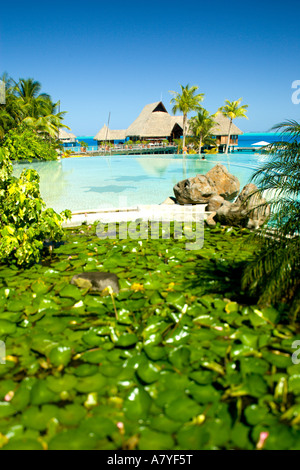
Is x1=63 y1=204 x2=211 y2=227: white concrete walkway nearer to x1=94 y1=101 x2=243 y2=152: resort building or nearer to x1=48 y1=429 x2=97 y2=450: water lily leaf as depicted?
x1=48 y1=429 x2=97 y2=450: water lily leaf

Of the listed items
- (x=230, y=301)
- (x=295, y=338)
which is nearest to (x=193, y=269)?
(x=230, y=301)

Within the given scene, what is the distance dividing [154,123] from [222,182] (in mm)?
24700

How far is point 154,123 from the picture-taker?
3005 cm

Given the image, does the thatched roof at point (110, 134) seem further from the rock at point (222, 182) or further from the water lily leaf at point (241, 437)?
the water lily leaf at point (241, 437)

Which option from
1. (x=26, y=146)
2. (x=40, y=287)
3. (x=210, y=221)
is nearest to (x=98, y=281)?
(x=40, y=287)

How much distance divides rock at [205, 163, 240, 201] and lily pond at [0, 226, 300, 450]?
16.1 feet

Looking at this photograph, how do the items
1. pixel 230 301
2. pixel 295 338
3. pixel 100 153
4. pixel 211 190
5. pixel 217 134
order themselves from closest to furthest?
pixel 295 338
pixel 230 301
pixel 211 190
pixel 100 153
pixel 217 134

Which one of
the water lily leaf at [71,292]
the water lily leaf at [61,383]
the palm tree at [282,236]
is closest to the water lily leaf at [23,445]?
the water lily leaf at [61,383]

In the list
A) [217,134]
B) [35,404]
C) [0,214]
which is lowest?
[35,404]

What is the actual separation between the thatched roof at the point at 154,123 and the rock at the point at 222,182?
923 inches

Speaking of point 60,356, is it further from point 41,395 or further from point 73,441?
point 73,441

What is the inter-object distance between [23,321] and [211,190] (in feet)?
18.5

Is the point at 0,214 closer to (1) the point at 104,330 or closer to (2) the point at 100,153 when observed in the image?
(1) the point at 104,330

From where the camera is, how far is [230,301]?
2.26 metres
